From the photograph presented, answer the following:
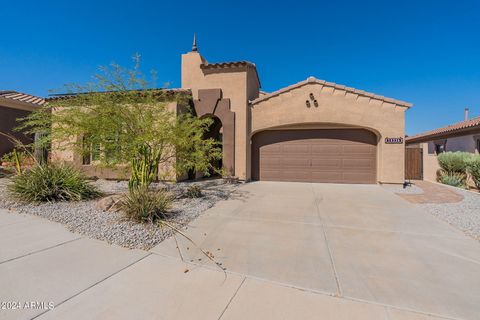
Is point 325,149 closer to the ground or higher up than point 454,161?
higher up

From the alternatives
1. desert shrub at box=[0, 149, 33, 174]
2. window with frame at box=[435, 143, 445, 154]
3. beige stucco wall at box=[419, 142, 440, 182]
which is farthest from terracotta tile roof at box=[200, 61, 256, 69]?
window with frame at box=[435, 143, 445, 154]

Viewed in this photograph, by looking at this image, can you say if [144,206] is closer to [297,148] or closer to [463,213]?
[463,213]

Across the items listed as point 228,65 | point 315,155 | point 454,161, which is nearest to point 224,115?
point 228,65

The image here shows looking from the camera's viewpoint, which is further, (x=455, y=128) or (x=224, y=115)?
(x=455, y=128)

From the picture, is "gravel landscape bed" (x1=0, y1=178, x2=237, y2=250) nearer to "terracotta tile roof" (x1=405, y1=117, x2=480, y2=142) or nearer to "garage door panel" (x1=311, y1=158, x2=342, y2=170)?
"garage door panel" (x1=311, y1=158, x2=342, y2=170)

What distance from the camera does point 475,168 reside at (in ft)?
31.3

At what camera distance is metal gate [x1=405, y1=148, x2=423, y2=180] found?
13.5 meters

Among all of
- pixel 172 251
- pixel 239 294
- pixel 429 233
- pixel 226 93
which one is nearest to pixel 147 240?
pixel 172 251

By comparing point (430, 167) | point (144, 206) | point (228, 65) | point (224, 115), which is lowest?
point (144, 206)

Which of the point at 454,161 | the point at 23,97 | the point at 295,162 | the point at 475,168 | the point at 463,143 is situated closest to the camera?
the point at 475,168

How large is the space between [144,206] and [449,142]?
1814cm

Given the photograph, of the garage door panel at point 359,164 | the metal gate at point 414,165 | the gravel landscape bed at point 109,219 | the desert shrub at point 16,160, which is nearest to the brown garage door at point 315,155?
the garage door panel at point 359,164

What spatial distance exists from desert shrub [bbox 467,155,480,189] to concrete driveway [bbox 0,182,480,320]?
7.61m

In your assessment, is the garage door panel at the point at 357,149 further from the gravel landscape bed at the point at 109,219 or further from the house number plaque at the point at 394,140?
the gravel landscape bed at the point at 109,219
